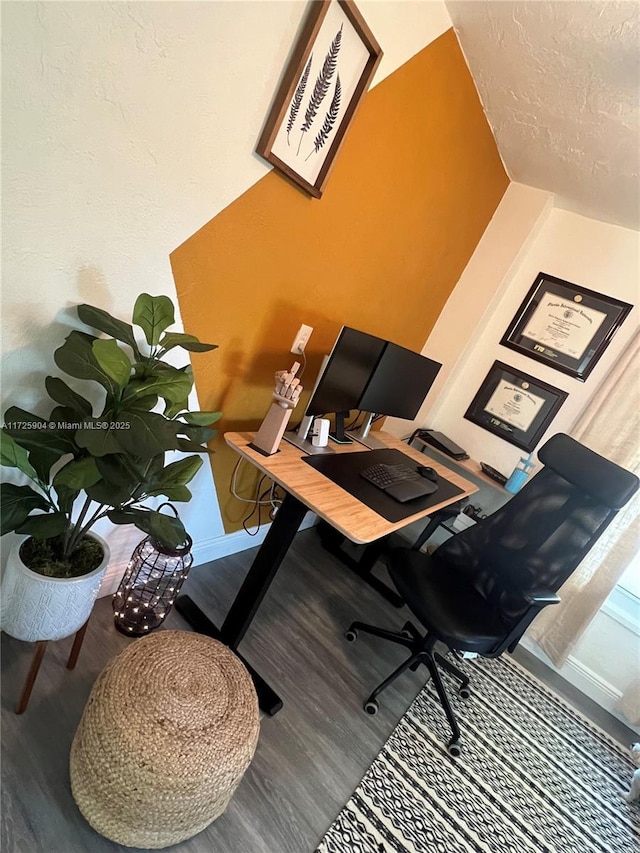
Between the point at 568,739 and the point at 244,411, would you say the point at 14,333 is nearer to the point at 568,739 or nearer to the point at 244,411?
the point at 244,411

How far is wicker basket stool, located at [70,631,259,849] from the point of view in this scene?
111cm

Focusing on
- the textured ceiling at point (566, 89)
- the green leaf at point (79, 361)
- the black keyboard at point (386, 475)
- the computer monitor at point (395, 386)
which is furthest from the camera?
the computer monitor at point (395, 386)

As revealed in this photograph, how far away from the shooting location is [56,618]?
52.8 inches

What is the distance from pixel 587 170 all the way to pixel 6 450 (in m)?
2.60

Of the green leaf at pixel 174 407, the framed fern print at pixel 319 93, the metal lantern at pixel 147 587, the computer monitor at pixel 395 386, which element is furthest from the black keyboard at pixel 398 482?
the framed fern print at pixel 319 93

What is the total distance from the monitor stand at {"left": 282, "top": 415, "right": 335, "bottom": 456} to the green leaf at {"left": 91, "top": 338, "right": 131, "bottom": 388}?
960mm

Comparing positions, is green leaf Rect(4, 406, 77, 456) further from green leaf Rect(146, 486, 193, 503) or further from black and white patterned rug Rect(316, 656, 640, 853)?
black and white patterned rug Rect(316, 656, 640, 853)

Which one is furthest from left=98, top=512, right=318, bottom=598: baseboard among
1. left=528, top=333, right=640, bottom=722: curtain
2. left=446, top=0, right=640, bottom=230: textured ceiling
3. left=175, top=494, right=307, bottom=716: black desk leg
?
left=446, top=0, right=640, bottom=230: textured ceiling

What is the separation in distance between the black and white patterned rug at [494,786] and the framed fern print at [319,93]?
2097mm

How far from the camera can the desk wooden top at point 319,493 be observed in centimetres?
157

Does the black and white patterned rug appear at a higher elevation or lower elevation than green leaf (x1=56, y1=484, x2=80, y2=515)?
lower

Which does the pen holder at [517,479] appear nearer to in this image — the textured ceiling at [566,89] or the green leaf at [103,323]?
the textured ceiling at [566,89]

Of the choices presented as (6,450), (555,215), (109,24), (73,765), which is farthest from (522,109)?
(73,765)

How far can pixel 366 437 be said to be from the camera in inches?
100
